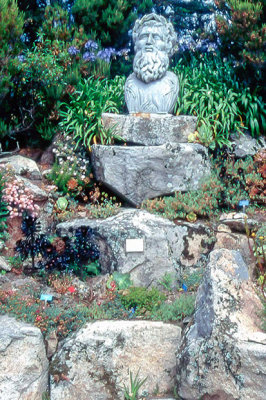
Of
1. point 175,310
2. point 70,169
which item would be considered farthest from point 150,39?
point 175,310

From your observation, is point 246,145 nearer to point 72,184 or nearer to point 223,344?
point 72,184

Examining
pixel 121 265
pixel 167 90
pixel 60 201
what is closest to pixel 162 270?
pixel 121 265

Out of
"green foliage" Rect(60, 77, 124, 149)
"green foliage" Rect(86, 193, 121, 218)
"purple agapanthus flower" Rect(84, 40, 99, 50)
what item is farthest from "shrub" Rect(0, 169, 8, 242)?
"purple agapanthus flower" Rect(84, 40, 99, 50)

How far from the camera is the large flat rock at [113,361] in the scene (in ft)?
16.5

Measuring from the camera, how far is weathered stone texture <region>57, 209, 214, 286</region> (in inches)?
253

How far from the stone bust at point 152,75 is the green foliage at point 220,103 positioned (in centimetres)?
48

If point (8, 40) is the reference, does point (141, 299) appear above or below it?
below

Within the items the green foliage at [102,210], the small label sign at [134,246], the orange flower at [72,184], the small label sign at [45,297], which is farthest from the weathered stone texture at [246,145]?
the small label sign at [45,297]

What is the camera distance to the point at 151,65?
8367 millimetres

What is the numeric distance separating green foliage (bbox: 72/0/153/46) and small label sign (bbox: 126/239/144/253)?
543 centimetres

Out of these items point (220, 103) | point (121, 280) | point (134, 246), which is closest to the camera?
point (121, 280)

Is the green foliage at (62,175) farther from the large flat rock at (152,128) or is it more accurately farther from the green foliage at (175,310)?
the green foliage at (175,310)

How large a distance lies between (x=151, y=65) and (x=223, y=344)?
5.43 m

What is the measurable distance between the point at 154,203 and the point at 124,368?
9.42 ft
